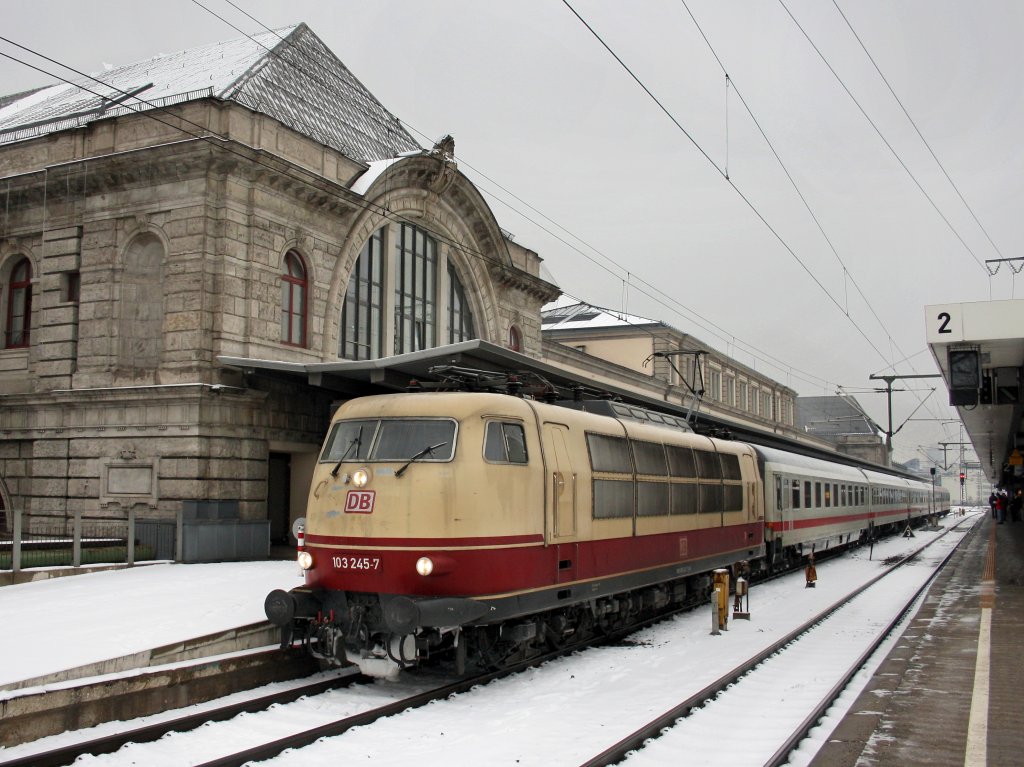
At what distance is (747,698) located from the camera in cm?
1079

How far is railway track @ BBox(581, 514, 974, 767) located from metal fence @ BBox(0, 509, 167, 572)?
11.1m

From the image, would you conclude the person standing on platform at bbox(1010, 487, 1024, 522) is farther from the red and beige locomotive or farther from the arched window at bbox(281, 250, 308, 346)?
the red and beige locomotive

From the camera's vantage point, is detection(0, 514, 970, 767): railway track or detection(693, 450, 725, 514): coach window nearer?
detection(0, 514, 970, 767): railway track

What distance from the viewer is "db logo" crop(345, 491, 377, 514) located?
10766 mm

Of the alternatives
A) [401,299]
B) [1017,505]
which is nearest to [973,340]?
[401,299]

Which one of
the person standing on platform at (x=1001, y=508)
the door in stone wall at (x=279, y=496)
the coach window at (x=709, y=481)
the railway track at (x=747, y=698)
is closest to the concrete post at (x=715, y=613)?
the railway track at (x=747, y=698)

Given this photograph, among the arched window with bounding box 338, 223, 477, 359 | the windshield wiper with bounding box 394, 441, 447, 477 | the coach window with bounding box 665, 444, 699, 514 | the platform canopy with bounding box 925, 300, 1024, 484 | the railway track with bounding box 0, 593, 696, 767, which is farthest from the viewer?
the arched window with bounding box 338, 223, 477, 359

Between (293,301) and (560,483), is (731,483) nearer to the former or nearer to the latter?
(560,483)

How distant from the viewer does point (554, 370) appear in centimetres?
1997

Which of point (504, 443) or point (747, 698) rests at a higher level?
point (504, 443)

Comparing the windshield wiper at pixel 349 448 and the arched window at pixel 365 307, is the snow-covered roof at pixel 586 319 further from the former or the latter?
the windshield wiper at pixel 349 448

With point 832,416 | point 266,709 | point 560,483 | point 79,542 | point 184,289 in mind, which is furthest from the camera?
point 832,416

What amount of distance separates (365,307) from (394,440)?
603 inches

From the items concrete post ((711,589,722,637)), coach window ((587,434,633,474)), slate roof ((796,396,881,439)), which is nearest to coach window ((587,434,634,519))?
coach window ((587,434,633,474))
